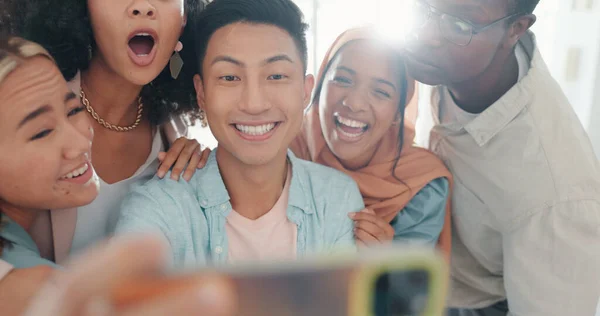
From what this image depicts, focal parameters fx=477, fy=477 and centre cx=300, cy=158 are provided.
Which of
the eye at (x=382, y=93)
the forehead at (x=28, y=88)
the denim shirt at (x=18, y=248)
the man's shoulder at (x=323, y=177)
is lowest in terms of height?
the man's shoulder at (x=323, y=177)

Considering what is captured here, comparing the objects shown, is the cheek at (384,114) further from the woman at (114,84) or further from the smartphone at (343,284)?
the smartphone at (343,284)

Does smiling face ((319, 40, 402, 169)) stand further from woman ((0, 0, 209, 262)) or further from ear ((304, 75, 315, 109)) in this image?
woman ((0, 0, 209, 262))

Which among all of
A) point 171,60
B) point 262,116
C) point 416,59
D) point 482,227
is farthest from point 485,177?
point 171,60

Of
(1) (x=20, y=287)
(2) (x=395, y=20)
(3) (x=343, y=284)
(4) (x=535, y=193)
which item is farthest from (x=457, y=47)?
(1) (x=20, y=287)

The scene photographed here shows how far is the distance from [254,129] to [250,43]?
4.1 inches

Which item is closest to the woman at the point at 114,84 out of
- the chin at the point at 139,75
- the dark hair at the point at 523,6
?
the chin at the point at 139,75

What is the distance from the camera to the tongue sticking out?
0.62m

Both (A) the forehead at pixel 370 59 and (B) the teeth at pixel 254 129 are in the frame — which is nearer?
(B) the teeth at pixel 254 129

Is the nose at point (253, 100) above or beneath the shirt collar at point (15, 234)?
above

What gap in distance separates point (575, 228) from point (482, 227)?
0.13 meters

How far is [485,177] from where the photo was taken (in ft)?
2.34

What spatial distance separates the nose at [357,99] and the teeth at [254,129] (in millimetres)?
152

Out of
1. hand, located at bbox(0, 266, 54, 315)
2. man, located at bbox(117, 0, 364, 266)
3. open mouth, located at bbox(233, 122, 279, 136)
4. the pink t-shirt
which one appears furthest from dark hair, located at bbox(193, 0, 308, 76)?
hand, located at bbox(0, 266, 54, 315)

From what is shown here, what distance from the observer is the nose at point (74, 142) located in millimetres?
489
